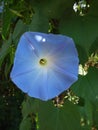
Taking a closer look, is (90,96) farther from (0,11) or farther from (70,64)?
(0,11)

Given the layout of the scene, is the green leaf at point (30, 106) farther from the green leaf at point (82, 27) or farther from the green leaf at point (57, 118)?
the green leaf at point (82, 27)

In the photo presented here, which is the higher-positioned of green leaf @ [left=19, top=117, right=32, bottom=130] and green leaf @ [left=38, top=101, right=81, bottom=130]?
green leaf @ [left=38, top=101, right=81, bottom=130]

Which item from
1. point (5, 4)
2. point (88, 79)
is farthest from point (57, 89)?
point (5, 4)

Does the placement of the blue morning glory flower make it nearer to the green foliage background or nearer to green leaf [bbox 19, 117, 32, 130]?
the green foliage background

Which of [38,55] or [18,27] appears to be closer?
[38,55]

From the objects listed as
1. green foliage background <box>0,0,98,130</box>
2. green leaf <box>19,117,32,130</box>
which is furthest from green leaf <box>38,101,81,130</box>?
green leaf <box>19,117,32,130</box>
